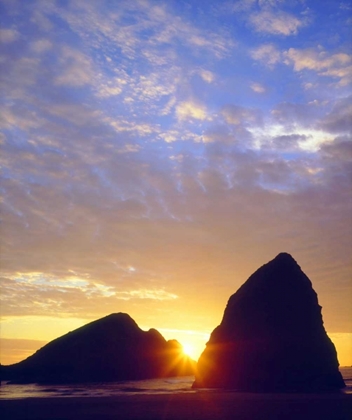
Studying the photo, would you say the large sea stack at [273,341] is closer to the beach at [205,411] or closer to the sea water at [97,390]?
the sea water at [97,390]

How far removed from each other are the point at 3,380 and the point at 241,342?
83166 mm

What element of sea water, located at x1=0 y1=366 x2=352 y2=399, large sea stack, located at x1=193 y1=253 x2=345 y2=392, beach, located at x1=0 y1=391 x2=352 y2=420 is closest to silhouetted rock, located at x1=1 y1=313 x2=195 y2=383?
sea water, located at x1=0 y1=366 x2=352 y2=399

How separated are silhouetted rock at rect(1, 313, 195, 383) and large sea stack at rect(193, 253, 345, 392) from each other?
181 ft

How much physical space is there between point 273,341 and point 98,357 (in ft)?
219

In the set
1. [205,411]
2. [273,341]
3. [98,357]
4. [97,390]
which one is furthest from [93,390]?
[98,357]

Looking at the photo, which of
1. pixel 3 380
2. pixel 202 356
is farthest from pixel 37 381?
pixel 202 356

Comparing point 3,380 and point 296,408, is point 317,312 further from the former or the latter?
point 3,380

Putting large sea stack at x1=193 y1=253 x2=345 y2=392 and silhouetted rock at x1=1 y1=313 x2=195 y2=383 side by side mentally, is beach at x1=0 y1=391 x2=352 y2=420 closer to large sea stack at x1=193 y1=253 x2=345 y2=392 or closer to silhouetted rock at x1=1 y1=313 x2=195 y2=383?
large sea stack at x1=193 y1=253 x2=345 y2=392

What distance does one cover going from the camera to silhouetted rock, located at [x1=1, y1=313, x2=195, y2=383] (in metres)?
102

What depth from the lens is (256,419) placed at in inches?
890

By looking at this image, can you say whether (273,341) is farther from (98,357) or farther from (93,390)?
(98,357)

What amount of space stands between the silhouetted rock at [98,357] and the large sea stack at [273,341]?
55173 millimetres

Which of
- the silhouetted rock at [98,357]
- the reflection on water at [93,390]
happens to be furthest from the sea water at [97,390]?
the silhouetted rock at [98,357]

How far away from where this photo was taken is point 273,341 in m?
49.5
